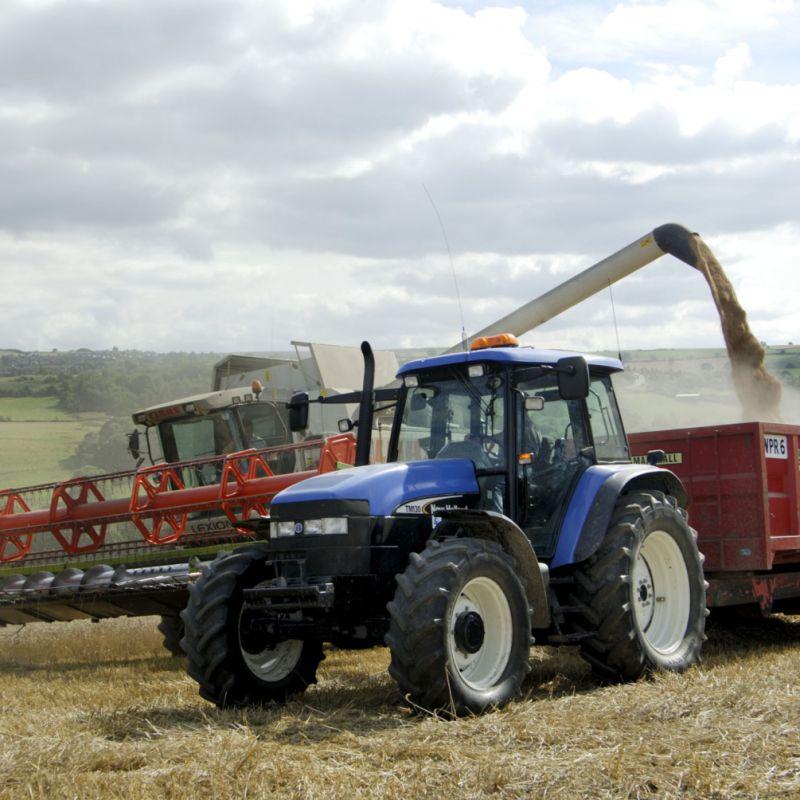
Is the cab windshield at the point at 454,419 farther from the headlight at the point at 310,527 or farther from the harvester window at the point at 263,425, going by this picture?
the harvester window at the point at 263,425

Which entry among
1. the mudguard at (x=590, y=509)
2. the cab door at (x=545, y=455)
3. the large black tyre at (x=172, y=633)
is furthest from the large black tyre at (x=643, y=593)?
the large black tyre at (x=172, y=633)

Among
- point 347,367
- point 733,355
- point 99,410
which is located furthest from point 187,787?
point 99,410

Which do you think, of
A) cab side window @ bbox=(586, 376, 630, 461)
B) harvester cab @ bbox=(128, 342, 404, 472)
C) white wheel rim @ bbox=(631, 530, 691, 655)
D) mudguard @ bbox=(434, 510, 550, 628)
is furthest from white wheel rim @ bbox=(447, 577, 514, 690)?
harvester cab @ bbox=(128, 342, 404, 472)

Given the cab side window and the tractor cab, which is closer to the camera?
the tractor cab

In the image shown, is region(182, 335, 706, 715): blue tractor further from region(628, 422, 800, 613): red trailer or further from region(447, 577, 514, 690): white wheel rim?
region(628, 422, 800, 613): red trailer

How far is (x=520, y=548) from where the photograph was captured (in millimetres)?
6402

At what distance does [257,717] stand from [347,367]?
34.5ft

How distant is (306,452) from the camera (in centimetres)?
1277

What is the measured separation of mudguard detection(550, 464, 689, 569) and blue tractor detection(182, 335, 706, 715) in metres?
0.01

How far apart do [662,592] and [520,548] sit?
1.61 m

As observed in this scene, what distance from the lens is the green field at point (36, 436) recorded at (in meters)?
39.6

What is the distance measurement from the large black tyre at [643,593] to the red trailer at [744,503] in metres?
0.92

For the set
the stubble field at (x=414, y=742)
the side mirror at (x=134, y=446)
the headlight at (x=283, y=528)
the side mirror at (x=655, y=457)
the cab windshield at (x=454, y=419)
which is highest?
the cab windshield at (x=454, y=419)

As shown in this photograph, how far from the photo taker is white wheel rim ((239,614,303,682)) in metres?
6.71
